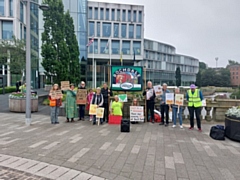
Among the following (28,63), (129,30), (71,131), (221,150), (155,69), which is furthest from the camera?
(155,69)

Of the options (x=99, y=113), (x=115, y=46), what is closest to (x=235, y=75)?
(x=115, y=46)

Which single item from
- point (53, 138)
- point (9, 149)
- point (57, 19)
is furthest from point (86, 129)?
point (57, 19)

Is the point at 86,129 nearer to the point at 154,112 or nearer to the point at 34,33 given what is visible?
the point at 154,112

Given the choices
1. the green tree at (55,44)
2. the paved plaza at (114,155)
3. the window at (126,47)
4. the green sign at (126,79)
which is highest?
the window at (126,47)

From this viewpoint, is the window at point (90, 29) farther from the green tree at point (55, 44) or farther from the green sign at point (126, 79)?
the green sign at point (126, 79)

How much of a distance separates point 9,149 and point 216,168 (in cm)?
503

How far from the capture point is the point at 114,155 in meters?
5.24

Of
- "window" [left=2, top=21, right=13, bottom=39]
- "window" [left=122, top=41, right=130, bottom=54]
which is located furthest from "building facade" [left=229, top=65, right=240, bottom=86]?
"window" [left=2, top=21, right=13, bottom=39]

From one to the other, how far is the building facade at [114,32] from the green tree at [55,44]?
1055 inches

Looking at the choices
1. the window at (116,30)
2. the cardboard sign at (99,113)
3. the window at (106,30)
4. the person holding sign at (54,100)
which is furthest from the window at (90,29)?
the cardboard sign at (99,113)

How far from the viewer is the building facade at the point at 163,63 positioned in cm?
6756

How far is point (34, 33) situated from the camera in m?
35.8

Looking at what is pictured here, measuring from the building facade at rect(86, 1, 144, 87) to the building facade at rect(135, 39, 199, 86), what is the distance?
1522cm

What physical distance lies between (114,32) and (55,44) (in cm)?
3036
